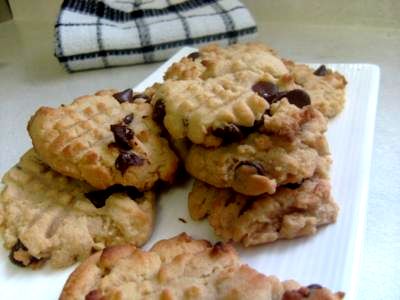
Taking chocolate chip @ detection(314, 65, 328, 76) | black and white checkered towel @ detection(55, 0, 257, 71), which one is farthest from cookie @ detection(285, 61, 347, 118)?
black and white checkered towel @ detection(55, 0, 257, 71)

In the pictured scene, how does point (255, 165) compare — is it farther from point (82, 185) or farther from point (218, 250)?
point (82, 185)

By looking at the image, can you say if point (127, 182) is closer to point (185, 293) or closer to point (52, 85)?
point (185, 293)

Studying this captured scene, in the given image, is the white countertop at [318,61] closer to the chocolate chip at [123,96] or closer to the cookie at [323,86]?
the cookie at [323,86]

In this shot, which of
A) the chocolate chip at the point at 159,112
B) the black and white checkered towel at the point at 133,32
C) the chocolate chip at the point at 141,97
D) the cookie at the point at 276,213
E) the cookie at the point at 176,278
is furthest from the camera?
the black and white checkered towel at the point at 133,32

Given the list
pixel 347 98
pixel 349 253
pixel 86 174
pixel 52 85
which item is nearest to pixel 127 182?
pixel 86 174

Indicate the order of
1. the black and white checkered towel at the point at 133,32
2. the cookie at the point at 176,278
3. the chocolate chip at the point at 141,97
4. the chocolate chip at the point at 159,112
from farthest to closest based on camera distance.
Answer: the black and white checkered towel at the point at 133,32
the chocolate chip at the point at 141,97
the chocolate chip at the point at 159,112
the cookie at the point at 176,278

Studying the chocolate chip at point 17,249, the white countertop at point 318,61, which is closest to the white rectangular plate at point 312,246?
the chocolate chip at point 17,249
